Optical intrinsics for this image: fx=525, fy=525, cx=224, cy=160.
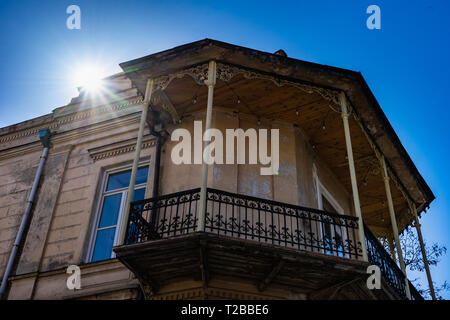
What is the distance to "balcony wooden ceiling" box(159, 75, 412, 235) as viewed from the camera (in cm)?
1077

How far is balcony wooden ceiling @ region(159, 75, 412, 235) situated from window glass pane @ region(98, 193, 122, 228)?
7.81 feet

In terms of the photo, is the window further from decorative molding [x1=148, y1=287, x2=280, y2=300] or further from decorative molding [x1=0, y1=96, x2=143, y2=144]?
decorative molding [x1=148, y1=287, x2=280, y2=300]

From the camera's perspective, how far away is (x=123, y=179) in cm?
1191

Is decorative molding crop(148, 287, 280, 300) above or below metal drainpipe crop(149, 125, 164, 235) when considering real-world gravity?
below

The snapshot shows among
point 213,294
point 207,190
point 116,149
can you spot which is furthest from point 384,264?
point 116,149

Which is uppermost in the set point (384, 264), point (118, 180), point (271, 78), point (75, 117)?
point (75, 117)

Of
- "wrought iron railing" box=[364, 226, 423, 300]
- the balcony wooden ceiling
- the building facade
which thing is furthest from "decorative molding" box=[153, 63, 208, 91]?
"wrought iron railing" box=[364, 226, 423, 300]

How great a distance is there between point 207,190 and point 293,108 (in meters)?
3.30

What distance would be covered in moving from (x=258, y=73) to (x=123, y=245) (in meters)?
4.17

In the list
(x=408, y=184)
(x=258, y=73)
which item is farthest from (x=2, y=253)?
(x=408, y=184)

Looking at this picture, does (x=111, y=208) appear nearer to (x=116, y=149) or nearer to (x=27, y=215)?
(x=116, y=149)

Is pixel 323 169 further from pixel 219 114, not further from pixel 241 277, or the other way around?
pixel 241 277

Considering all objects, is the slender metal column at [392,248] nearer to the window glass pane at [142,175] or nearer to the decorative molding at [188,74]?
the window glass pane at [142,175]

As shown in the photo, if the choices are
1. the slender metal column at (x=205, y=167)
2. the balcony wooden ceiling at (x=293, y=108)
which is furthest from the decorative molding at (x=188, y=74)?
the balcony wooden ceiling at (x=293, y=108)
